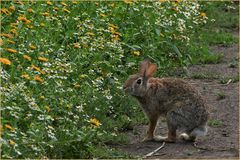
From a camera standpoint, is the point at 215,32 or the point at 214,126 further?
the point at 215,32

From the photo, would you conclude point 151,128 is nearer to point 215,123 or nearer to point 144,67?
point 144,67

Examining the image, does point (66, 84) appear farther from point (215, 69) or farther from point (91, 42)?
point (215, 69)

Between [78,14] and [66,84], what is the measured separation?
2303 millimetres

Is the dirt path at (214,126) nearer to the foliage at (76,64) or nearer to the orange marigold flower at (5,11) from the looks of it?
the foliage at (76,64)

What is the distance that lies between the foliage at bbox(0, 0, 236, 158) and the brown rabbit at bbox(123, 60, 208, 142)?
12.2 inches

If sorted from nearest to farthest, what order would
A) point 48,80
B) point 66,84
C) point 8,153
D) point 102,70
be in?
1. point 8,153
2. point 48,80
3. point 66,84
4. point 102,70

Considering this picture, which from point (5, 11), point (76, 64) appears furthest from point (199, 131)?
point (5, 11)

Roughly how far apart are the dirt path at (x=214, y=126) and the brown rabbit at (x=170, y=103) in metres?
0.14

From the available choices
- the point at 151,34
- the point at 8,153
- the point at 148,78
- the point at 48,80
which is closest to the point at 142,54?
the point at 151,34

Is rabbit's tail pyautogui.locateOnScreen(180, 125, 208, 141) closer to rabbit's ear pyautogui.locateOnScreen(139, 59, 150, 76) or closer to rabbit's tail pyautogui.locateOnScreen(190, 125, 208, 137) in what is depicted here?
rabbit's tail pyautogui.locateOnScreen(190, 125, 208, 137)

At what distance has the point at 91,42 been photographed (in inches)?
352

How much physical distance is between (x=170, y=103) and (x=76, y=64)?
3.51 ft

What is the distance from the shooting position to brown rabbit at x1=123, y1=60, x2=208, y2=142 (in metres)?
7.97

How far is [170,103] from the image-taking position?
8.09 meters
